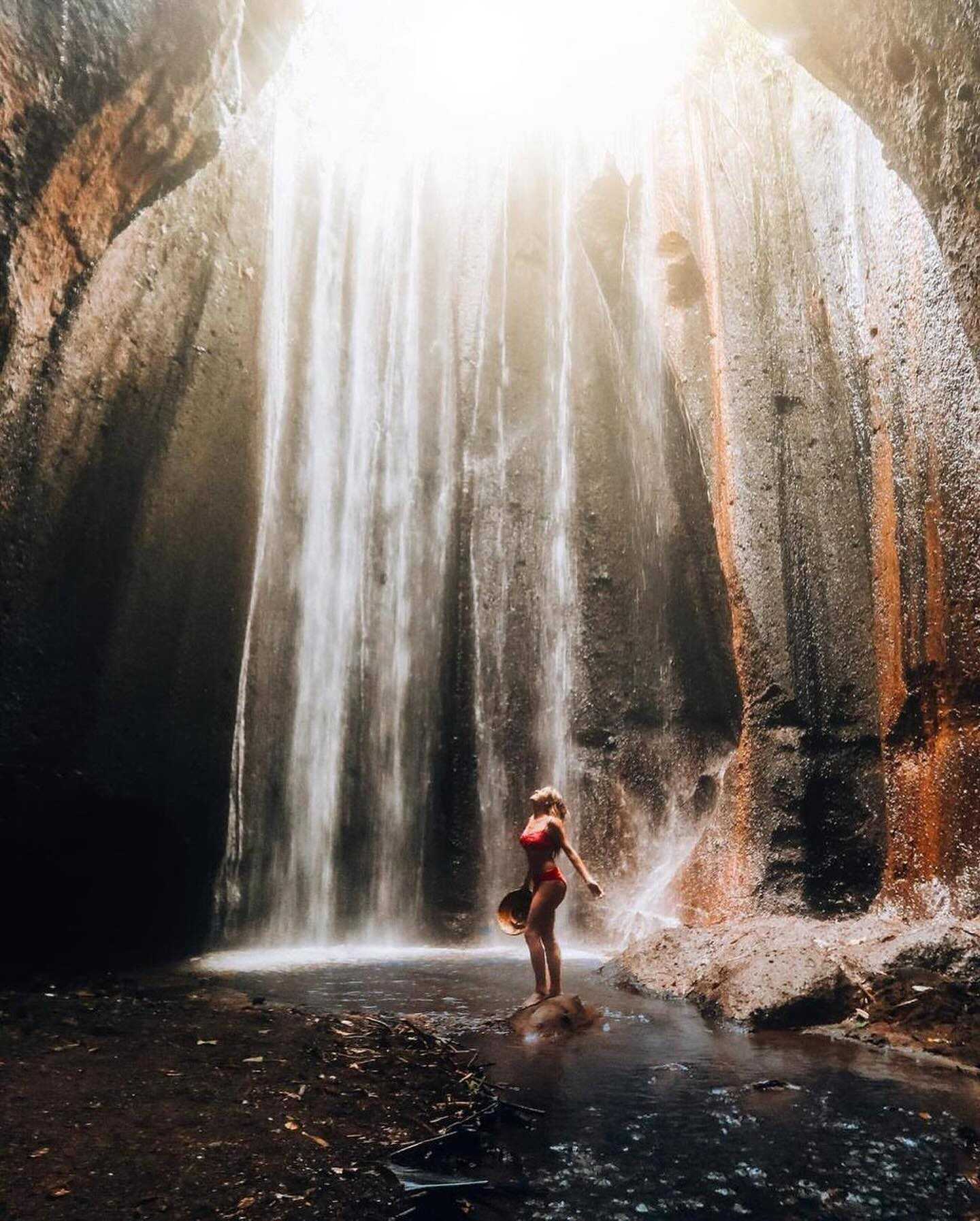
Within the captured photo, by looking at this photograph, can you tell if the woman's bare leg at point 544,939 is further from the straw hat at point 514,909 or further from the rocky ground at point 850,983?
the rocky ground at point 850,983

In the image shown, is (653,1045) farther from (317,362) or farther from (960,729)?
(317,362)

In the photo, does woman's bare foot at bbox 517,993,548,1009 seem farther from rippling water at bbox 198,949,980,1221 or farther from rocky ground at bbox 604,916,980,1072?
rocky ground at bbox 604,916,980,1072

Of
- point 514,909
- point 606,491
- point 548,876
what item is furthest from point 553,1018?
point 606,491

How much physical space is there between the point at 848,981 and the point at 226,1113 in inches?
163

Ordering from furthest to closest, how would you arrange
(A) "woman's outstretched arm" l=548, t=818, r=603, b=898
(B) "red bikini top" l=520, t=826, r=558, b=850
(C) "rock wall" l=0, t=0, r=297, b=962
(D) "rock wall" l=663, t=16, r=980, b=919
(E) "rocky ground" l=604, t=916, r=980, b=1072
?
1. (D) "rock wall" l=663, t=16, r=980, b=919
2. (C) "rock wall" l=0, t=0, r=297, b=962
3. (B) "red bikini top" l=520, t=826, r=558, b=850
4. (A) "woman's outstretched arm" l=548, t=818, r=603, b=898
5. (E) "rocky ground" l=604, t=916, r=980, b=1072

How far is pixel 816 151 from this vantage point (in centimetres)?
1139

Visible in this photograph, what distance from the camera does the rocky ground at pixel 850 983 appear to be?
17.4 ft

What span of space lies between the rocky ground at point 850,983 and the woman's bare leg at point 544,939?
1105 mm

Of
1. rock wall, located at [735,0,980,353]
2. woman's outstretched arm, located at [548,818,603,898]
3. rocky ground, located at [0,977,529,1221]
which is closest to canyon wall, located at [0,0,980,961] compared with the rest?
rock wall, located at [735,0,980,353]

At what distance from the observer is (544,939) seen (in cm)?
606

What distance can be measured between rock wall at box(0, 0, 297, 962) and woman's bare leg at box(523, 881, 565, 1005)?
4.14 m

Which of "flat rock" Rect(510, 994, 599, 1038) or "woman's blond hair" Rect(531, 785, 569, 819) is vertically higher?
"woman's blond hair" Rect(531, 785, 569, 819)

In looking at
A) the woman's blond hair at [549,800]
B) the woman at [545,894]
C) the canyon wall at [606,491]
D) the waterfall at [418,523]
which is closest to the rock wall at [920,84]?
the canyon wall at [606,491]

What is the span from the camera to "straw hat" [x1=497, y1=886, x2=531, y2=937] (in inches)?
251
